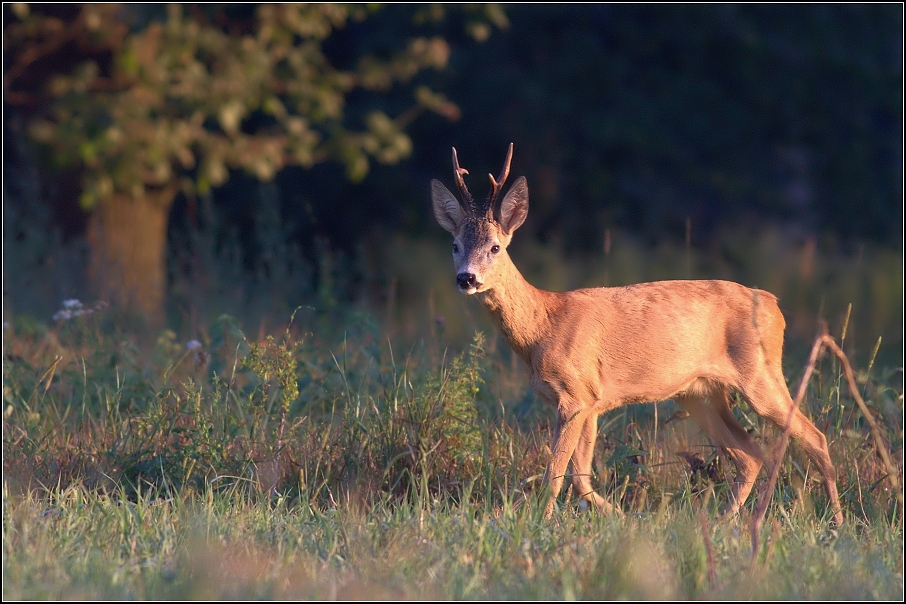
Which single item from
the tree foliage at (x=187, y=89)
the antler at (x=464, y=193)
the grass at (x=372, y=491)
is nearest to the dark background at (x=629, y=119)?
the tree foliage at (x=187, y=89)

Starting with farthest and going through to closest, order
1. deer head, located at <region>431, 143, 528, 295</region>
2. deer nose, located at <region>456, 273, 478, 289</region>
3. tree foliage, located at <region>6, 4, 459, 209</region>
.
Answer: tree foliage, located at <region>6, 4, 459, 209</region>, deer head, located at <region>431, 143, 528, 295</region>, deer nose, located at <region>456, 273, 478, 289</region>

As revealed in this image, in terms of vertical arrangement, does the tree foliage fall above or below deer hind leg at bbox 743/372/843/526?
above

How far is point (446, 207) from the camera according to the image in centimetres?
600

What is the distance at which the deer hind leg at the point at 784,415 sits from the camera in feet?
18.6

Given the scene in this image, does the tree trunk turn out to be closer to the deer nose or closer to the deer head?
the deer head

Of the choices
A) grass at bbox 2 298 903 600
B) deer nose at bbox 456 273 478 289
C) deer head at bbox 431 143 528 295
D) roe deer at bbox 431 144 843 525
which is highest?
deer head at bbox 431 143 528 295

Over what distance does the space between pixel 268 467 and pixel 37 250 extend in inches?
186

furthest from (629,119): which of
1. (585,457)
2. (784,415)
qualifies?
(585,457)

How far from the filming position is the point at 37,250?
925 cm

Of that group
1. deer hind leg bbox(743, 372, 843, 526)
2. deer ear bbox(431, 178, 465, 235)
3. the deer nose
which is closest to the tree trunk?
deer ear bbox(431, 178, 465, 235)

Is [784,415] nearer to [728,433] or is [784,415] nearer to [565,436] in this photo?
[728,433]

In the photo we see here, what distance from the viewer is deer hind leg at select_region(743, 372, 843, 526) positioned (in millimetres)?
5668

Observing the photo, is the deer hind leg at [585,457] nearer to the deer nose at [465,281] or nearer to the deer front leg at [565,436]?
the deer front leg at [565,436]

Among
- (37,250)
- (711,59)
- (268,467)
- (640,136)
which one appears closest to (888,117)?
(711,59)
